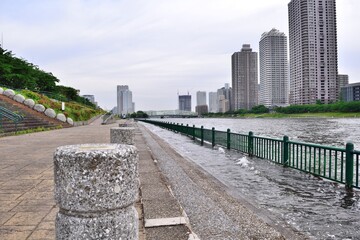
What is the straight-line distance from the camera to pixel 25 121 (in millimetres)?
24703

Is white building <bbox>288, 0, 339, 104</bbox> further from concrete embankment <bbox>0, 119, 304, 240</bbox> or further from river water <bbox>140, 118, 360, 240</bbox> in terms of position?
concrete embankment <bbox>0, 119, 304, 240</bbox>

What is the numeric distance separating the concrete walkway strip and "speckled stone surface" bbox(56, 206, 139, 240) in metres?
1.92

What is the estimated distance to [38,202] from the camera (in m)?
5.40

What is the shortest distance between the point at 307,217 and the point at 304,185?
115 inches

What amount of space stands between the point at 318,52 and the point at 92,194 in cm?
17772

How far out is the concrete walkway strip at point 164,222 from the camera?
4.33 m

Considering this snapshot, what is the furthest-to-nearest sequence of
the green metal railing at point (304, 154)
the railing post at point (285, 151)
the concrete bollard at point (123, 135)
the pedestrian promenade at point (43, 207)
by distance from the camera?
the railing post at point (285, 151) → the concrete bollard at point (123, 135) → the green metal railing at point (304, 154) → the pedestrian promenade at point (43, 207)

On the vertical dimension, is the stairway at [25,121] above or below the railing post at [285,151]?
above

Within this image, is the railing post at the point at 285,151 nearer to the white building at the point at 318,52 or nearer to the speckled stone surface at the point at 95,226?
the speckled stone surface at the point at 95,226

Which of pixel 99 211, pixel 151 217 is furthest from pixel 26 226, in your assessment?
pixel 99 211

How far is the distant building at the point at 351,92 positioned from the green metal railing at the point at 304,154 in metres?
161

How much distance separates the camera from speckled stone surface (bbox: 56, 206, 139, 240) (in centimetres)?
234

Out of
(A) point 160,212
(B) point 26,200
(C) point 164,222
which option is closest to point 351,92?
(A) point 160,212

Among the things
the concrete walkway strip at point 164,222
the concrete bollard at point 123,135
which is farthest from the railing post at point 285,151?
the concrete walkway strip at point 164,222
